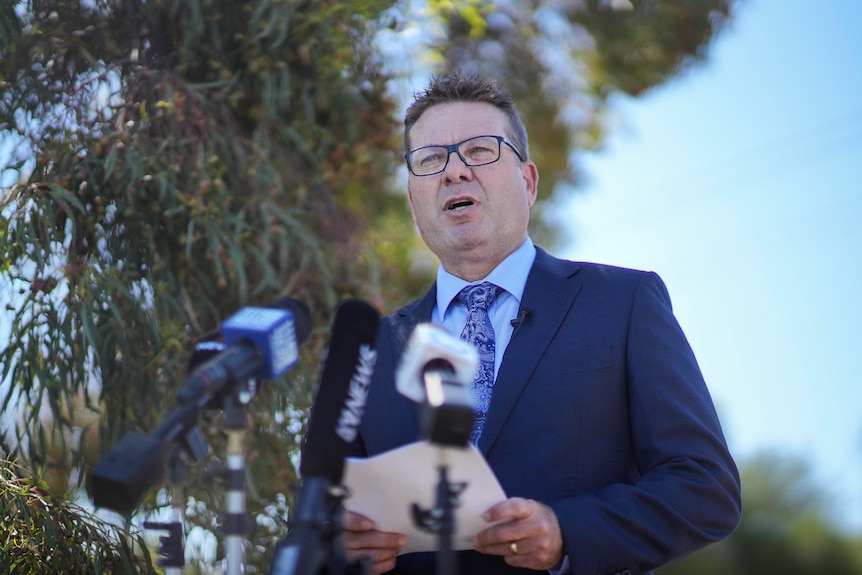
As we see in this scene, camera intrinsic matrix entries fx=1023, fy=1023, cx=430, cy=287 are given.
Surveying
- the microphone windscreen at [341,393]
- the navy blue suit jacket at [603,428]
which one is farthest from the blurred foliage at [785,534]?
the microphone windscreen at [341,393]

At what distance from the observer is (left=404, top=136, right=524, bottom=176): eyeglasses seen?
10.4ft

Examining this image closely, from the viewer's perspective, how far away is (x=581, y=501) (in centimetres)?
242

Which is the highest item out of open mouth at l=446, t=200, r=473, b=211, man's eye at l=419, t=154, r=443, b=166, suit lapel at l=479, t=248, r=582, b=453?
man's eye at l=419, t=154, r=443, b=166

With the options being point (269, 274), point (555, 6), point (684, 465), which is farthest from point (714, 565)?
point (684, 465)

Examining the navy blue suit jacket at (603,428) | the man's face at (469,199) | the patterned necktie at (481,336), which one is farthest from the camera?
the man's face at (469,199)

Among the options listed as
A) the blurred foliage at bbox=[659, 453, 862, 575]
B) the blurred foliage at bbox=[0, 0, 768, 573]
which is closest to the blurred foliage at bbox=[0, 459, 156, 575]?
the blurred foliage at bbox=[0, 0, 768, 573]

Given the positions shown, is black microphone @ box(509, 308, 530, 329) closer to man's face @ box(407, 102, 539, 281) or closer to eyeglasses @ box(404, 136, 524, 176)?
man's face @ box(407, 102, 539, 281)

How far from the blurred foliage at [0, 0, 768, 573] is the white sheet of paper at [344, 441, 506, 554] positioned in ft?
4.06

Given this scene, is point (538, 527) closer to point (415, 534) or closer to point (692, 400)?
point (415, 534)

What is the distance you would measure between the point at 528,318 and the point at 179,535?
121 cm

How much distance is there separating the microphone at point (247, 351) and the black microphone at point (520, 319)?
90 cm

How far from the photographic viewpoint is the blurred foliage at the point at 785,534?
15875 mm

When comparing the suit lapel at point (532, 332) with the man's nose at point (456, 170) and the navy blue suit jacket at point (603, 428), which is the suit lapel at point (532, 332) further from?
the man's nose at point (456, 170)

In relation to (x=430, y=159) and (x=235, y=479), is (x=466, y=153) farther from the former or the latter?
(x=235, y=479)
